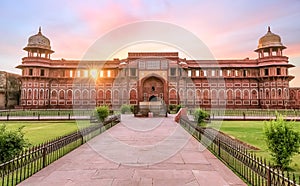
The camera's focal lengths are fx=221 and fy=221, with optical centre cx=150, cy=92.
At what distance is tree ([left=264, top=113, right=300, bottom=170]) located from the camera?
5.30 metres

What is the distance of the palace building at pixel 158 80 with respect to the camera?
3778 cm

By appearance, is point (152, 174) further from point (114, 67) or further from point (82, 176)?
point (114, 67)

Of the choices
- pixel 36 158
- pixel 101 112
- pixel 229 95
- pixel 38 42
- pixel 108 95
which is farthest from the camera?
pixel 108 95

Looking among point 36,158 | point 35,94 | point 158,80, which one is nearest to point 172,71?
point 158,80

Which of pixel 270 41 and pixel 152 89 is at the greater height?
pixel 270 41

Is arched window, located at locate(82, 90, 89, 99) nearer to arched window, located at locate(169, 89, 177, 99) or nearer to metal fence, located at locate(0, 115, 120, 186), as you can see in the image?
arched window, located at locate(169, 89, 177, 99)

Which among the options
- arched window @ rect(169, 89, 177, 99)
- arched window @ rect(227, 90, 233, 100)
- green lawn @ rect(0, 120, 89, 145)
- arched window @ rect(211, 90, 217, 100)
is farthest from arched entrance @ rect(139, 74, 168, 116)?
green lawn @ rect(0, 120, 89, 145)

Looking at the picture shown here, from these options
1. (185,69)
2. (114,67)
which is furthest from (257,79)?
(114,67)

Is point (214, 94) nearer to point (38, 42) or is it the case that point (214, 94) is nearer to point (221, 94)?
point (221, 94)

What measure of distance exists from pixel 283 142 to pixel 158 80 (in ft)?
111

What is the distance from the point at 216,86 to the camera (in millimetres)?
40750

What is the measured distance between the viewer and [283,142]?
530cm

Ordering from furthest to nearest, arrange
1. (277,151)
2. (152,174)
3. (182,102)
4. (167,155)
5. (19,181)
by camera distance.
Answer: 1. (182,102)
2. (167,155)
3. (277,151)
4. (152,174)
5. (19,181)

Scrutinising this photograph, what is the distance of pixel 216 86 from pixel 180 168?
122ft
